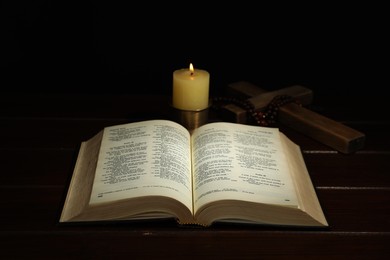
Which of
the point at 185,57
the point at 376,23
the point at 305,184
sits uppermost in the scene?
the point at 376,23

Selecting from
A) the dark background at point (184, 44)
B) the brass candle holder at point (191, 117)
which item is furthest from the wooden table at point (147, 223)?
the dark background at point (184, 44)

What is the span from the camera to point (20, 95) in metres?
1.55

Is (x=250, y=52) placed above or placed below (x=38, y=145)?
above

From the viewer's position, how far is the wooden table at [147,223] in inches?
35.2

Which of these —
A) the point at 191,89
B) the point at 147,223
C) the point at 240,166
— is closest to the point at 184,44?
the point at 191,89

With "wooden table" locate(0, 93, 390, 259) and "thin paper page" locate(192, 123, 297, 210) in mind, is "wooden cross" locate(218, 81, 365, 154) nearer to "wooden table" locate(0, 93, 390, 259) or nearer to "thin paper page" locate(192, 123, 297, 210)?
"wooden table" locate(0, 93, 390, 259)

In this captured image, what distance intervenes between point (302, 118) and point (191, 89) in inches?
11.4

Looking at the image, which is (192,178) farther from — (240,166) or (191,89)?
(191,89)

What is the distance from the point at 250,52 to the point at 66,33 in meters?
0.58

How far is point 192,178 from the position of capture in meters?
1.03

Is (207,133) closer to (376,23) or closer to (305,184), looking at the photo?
(305,184)

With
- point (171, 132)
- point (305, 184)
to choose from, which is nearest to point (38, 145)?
point (171, 132)

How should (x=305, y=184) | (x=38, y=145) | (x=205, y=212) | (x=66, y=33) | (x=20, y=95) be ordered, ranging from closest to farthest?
(x=205, y=212) → (x=305, y=184) → (x=38, y=145) → (x=20, y=95) → (x=66, y=33)

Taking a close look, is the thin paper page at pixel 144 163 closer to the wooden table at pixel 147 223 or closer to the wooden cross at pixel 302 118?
the wooden table at pixel 147 223
